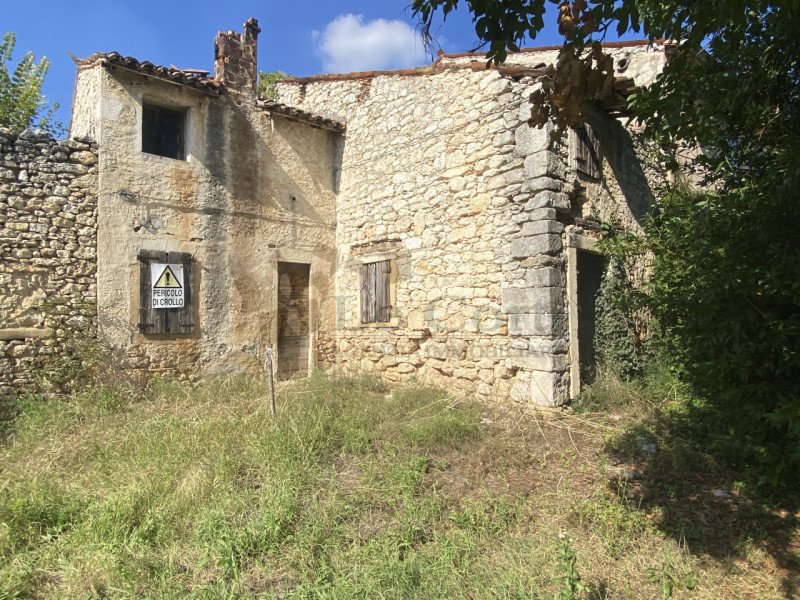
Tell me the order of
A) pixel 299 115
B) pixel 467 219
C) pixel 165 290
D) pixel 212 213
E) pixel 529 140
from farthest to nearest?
pixel 299 115 → pixel 212 213 → pixel 165 290 → pixel 467 219 → pixel 529 140

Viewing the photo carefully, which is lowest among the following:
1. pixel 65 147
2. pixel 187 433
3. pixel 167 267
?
pixel 187 433

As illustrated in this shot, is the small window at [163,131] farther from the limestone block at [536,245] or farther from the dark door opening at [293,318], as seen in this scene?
the limestone block at [536,245]

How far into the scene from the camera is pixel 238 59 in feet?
29.1

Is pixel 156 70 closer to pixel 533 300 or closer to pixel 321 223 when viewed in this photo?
pixel 321 223

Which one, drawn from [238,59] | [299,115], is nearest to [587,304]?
[299,115]

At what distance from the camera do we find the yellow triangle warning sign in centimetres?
775

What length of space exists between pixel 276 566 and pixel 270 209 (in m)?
6.63

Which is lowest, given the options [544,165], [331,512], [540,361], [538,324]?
[331,512]

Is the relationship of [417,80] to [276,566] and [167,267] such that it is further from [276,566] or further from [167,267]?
[276,566]

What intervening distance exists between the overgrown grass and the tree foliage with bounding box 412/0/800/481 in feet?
3.79

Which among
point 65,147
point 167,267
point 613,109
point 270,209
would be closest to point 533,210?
point 613,109

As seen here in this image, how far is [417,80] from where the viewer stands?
328 inches

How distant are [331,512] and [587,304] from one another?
15.8 ft

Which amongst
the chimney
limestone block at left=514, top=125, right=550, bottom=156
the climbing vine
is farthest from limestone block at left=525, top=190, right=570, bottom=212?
the chimney
